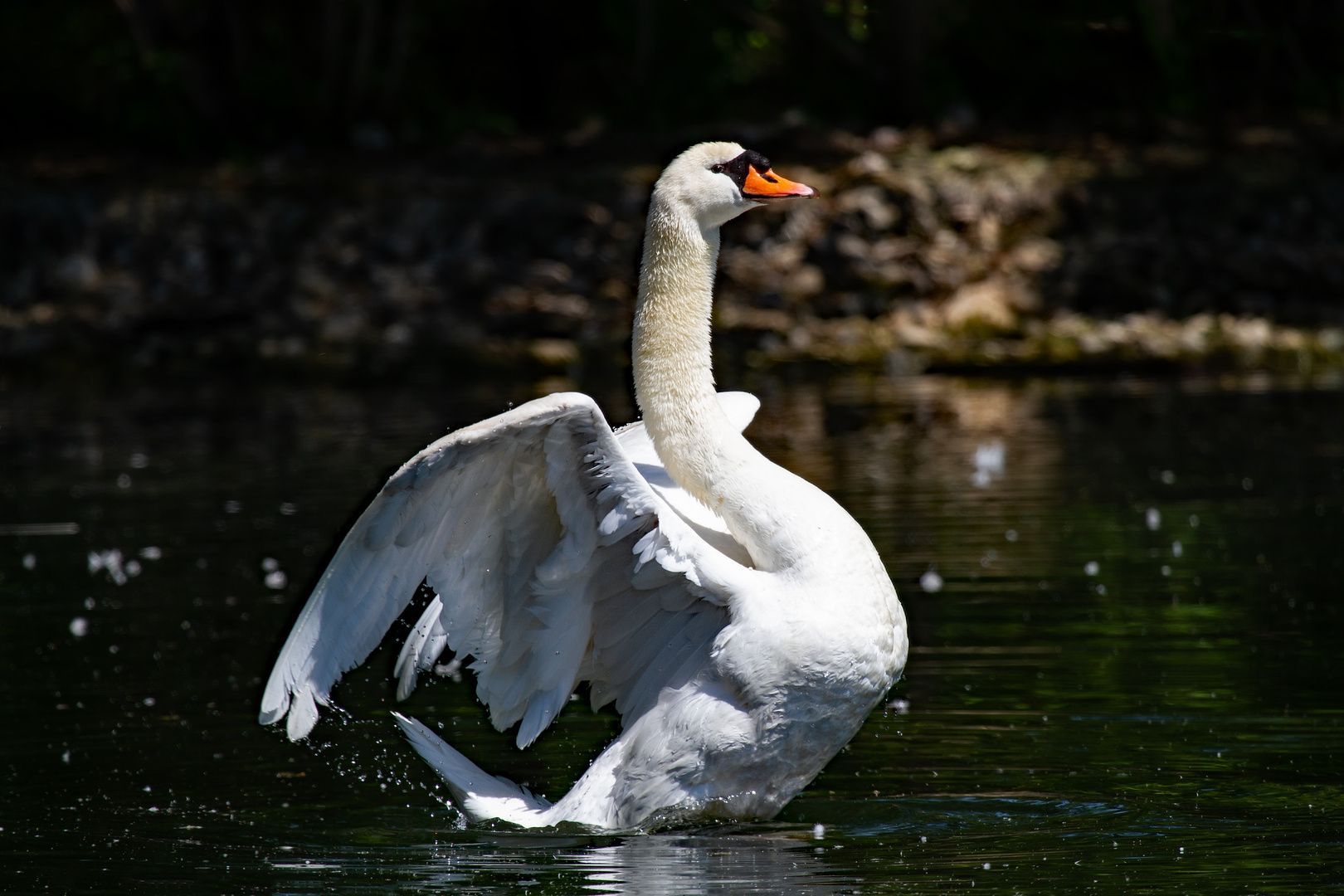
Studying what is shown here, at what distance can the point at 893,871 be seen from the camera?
5035 millimetres

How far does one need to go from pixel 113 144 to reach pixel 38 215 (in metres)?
3.94

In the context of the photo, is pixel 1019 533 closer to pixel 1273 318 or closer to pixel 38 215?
pixel 1273 318

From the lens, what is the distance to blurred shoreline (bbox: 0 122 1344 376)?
21.9m

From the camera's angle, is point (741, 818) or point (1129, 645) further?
point (1129, 645)

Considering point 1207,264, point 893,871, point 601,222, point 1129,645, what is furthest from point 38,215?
point 893,871

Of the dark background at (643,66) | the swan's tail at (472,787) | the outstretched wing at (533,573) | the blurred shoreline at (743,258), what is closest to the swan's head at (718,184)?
the outstretched wing at (533,573)

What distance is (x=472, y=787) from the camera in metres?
5.70

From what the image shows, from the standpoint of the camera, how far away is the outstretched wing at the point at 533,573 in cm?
507

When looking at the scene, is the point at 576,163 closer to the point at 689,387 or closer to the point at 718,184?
the point at 718,184

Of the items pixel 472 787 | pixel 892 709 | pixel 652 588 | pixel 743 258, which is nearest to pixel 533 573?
pixel 652 588

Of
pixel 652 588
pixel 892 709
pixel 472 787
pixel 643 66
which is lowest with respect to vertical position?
pixel 643 66

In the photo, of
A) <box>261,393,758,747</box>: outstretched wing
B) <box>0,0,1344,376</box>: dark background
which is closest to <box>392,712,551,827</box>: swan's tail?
<box>261,393,758,747</box>: outstretched wing

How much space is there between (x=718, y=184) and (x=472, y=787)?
86.6 inches

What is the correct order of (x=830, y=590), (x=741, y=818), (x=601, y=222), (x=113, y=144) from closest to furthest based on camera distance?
(x=830, y=590), (x=741, y=818), (x=601, y=222), (x=113, y=144)
